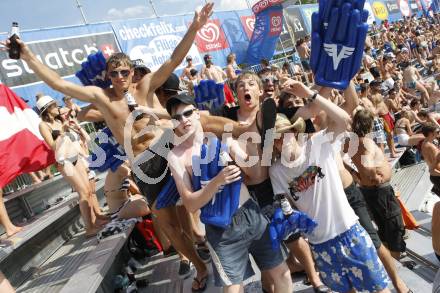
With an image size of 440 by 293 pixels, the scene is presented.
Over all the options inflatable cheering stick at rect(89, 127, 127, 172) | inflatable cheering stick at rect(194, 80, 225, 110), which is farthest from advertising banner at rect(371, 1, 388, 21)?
inflatable cheering stick at rect(89, 127, 127, 172)

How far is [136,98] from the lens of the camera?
3.21m

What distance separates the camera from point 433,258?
13.1ft

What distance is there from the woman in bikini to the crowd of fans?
0.01m

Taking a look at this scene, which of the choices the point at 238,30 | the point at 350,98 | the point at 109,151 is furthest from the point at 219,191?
the point at 238,30

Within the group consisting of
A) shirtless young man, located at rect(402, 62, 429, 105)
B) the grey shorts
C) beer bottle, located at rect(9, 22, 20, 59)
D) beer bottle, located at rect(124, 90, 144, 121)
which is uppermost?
beer bottle, located at rect(9, 22, 20, 59)

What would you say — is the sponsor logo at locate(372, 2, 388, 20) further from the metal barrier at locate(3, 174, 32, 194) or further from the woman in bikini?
the woman in bikini

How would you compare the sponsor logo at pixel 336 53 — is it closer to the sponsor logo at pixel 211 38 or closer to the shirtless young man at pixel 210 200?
the shirtless young man at pixel 210 200

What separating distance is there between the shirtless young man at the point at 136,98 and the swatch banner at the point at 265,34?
1061 centimetres

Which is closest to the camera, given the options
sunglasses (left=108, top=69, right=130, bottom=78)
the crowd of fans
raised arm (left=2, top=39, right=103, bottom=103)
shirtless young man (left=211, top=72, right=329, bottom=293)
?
the crowd of fans

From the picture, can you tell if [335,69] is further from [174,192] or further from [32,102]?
[32,102]

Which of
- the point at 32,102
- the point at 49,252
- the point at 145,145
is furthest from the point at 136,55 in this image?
the point at 145,145

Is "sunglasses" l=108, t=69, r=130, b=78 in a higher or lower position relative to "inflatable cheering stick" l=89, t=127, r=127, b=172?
higher

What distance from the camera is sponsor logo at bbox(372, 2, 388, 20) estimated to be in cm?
2372

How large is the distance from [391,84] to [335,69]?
9976 millimetres
